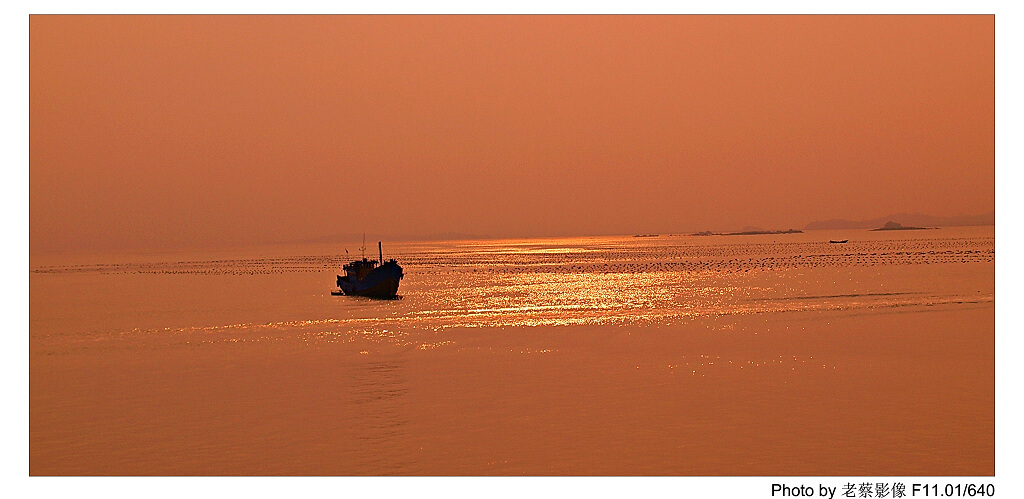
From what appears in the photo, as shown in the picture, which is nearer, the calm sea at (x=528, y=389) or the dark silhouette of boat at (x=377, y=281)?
Answer: the calm sea at (x=528, y=389)

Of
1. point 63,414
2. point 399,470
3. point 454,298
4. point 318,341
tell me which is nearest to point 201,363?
point 318,341

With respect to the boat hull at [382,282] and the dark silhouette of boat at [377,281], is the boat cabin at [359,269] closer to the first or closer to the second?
the dark silhouette of boat at [377,281]

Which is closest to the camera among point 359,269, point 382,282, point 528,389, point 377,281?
point 528,389

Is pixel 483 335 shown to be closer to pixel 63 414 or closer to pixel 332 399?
pixel 332 399

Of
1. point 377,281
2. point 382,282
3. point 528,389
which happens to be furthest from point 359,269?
point 528,389

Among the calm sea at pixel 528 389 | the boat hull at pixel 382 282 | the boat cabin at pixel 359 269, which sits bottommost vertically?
the calm sea at pixel 528 389

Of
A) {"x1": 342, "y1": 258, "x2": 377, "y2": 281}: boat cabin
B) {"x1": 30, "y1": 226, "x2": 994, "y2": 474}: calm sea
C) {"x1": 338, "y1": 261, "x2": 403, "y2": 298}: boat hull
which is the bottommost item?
{"x1": 30, "y1": 226, "x2": 994, "y2": 474}: calm sea

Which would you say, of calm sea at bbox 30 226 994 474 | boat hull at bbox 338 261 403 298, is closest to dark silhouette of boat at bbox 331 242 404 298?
boat hull at bbox 338 261 403 298

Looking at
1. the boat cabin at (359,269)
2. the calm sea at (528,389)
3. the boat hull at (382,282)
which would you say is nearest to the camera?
the calm sea at (528,389)

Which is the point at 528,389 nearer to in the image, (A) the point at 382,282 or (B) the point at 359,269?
(A) the point at 382,282

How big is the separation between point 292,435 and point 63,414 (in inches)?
298

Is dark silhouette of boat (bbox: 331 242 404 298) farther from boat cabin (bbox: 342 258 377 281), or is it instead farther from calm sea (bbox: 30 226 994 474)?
calm sea (bbox: 30 226 994 474)

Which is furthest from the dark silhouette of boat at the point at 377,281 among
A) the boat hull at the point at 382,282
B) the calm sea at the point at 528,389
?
the calm sea at the point at 528,389
